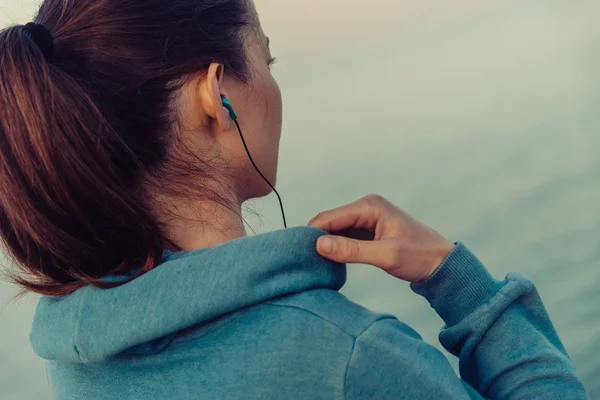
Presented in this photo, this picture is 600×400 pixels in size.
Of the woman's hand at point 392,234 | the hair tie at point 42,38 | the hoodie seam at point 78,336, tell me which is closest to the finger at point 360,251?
the woman's hand at point 392,234

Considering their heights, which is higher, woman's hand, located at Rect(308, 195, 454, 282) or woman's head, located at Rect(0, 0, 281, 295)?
woman's head, located at Rect(0, 0, 281, 295)

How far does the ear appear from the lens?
0.90 m

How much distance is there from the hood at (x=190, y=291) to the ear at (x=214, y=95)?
0.19 m

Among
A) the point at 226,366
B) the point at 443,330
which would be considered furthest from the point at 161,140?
the point at 443,330

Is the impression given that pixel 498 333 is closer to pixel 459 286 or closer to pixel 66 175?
pixel 459 286

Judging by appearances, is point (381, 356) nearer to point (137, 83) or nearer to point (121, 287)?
point (121, 287)

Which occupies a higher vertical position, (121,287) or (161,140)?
(161,140)

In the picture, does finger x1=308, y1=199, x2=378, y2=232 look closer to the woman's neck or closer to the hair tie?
the woman's neck

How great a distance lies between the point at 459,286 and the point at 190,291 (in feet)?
1.23

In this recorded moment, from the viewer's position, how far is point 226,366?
2.44 feet

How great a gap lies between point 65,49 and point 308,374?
1.67 feet

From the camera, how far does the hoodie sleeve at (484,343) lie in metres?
0.75

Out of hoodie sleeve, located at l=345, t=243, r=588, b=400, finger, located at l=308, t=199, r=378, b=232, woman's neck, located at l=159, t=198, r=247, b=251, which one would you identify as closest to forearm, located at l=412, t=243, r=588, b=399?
hoodie sleeve, located at l=345, t=243, r=588, b=400

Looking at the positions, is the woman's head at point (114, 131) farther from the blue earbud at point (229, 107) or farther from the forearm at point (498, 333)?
the forearm at point (498, 333)
